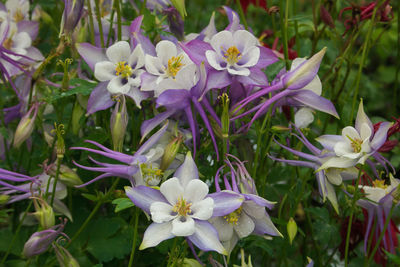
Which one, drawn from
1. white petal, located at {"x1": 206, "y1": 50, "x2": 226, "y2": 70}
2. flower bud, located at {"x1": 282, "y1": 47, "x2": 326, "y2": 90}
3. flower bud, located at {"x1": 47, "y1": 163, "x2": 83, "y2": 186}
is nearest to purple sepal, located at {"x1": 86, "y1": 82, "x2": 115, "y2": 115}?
flower bud, located at {"x1": 47, "y1": 163, "x2": 83, "y2": 186}

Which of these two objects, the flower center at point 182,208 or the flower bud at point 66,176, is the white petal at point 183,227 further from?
the flower bud at point 66,176

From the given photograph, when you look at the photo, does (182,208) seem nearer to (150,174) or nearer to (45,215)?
(150,174)

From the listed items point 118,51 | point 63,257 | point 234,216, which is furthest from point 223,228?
point 118,51

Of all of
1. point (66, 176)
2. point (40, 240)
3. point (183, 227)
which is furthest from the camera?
point (66, 176)

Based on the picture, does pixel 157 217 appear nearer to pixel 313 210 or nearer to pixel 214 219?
pixel 214 219

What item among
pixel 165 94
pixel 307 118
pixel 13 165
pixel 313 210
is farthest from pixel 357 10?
pixel 13 165

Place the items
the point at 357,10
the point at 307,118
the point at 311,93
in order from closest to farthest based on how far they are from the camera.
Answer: the point at 311,93 < the point at 307,118 < the point at 357,10
